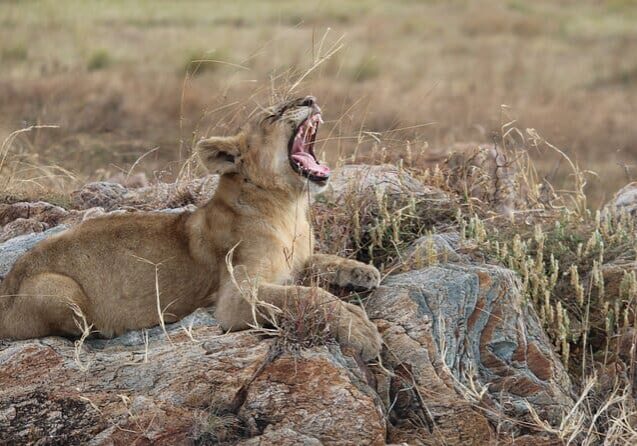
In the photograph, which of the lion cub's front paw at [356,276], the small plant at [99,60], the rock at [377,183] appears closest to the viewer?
the lion cub's front paw at [356,276]

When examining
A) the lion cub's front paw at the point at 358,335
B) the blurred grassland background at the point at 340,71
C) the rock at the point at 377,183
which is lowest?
the blurred grassland background at the point at 340,71

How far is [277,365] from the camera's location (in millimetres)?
5426

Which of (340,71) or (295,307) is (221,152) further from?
(340,71)

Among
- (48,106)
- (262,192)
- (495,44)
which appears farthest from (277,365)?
(495,44)

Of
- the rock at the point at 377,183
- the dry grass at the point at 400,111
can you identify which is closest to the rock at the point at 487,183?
the dry grass at the point at 400,111

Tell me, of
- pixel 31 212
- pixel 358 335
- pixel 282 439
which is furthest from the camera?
pixel 31 212

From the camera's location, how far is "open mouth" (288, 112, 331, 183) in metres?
6.48

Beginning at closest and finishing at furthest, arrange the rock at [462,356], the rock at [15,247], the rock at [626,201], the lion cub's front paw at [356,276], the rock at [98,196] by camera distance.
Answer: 1. the rock at [462,356]
2. the lion cub's front paw at [356,276]
3. the rock at [15,247]
4. the rock at [626,201]
5. the rock at [98,196]

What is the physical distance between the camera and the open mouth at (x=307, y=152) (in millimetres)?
6477

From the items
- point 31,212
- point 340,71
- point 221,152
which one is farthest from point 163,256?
point 340,71

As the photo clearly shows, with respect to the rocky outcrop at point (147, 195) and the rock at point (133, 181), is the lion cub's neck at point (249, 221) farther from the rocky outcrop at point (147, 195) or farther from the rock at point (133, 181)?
the rock at point (133, 181)

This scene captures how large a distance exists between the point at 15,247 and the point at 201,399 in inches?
82.9

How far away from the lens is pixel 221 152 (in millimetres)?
6629

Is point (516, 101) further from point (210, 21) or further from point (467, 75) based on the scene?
point (210, 21)
